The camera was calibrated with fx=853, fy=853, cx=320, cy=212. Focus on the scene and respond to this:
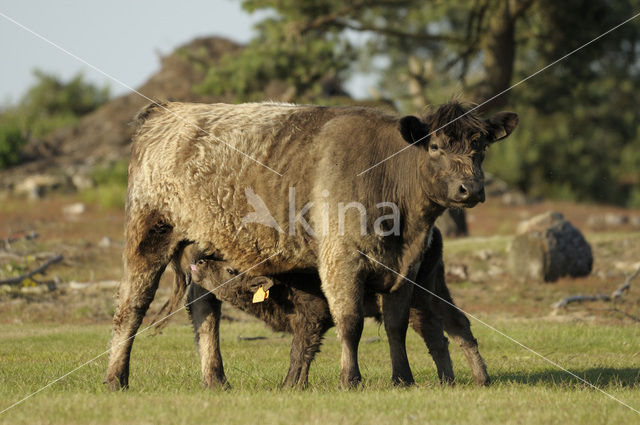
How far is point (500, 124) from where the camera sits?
→ 8531 mm

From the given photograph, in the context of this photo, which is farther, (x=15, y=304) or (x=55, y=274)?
(x=55, y=274)

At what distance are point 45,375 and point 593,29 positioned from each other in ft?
64.1

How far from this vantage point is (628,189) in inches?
1700

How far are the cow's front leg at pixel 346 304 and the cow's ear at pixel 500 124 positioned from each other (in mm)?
1944

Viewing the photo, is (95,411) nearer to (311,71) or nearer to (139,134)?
(139,134)

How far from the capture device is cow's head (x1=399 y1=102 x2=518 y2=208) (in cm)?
780

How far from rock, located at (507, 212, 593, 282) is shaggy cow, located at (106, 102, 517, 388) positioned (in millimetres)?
9578

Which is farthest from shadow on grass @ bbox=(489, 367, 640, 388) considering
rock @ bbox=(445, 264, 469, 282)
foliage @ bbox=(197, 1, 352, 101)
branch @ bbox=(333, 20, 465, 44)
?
branch @ bbox=(333, 20, 465, 44)

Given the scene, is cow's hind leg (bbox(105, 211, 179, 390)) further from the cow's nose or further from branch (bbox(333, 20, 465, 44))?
branch (bbox(333, 20, 465, 44))

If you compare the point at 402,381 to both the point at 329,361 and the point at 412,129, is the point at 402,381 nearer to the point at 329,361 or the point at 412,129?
the point at 412,129

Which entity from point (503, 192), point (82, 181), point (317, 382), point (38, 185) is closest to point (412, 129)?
point (317, 382)

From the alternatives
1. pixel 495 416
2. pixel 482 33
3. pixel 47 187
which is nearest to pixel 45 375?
pixel 495 416

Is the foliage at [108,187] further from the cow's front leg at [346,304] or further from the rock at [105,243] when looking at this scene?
the cow's front leg at [346,304]

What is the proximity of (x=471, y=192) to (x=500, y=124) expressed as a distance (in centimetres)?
124
